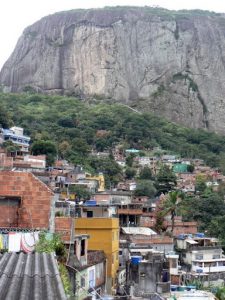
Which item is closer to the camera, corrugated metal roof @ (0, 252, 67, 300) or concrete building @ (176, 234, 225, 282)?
corrugated metal roof @ (0, 252, 67, 300)

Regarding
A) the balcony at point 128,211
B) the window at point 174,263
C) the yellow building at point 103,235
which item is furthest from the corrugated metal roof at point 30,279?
the balcony at point 128,211

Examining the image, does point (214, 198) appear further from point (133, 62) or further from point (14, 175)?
point (133, 62)

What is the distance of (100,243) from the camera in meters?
18.7

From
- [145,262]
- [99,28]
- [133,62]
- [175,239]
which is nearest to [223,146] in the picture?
[133,62]

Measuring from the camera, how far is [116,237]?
19859mm

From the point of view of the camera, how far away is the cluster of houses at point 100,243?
10913 millimetres

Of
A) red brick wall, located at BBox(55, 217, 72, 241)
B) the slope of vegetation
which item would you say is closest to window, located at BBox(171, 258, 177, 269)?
red brick wall, located at BBox(55, 217, 72, 241)

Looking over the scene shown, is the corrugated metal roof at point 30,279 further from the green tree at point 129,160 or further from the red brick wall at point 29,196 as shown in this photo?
the green tree at point 129,160

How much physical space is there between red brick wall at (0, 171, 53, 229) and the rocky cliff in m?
84.1

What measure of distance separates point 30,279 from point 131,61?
97955 millimetres

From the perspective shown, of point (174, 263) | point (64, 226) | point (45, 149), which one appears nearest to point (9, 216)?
point (64, 226)

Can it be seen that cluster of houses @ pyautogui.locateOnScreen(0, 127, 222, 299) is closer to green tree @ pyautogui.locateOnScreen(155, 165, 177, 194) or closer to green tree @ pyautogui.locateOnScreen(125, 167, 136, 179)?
green tree @ pyautogui.locateOnScreen(155, 165, 177, 194)

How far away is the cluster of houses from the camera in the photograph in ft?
35.8

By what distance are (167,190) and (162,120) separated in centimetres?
3587
